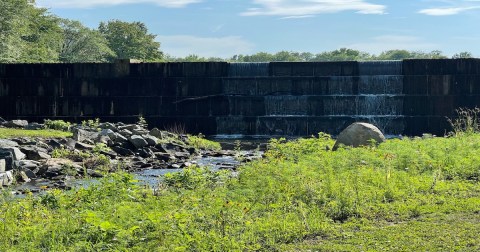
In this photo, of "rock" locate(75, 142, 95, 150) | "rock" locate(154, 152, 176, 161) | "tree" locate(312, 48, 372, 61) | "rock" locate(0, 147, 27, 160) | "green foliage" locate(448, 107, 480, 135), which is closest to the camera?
"rock" locate(0, 147, 27, 160)

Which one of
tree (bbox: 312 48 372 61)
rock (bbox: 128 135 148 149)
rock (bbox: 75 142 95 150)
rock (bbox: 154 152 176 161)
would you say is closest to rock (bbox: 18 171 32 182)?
rock (bbox: 75 142 95 150)

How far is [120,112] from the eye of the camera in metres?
32.8

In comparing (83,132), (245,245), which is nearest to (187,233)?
(245,245)

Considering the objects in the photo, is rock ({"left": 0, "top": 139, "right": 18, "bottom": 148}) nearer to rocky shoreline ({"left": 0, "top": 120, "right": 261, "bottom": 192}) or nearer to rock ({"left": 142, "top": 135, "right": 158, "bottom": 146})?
rocky shoreline ({"left": 0, "top": 120, "right": 261, "bottom": 192})

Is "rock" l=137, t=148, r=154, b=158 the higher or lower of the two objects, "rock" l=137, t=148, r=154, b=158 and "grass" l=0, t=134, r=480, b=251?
the lower

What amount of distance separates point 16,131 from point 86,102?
32.4ft

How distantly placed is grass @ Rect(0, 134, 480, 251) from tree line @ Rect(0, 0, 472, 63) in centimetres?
3327

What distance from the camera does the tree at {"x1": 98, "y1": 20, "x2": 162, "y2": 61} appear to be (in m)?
73.6

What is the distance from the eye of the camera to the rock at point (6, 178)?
45.6 ft

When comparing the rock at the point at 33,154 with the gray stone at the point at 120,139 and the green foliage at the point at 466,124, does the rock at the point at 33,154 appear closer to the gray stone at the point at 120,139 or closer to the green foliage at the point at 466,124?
the gray stone at the point at 120,139

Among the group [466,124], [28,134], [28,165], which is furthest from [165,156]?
[466,124]

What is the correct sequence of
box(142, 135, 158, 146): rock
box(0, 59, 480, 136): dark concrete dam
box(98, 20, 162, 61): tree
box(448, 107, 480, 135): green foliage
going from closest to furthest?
box(448, 107, 480, 135): green foliage, box(142, 135, 158, 146): rock, box(0, 59, 480, 136): dark concrete dam, box(98, 20, 162, 61): tree

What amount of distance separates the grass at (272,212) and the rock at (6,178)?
486cm

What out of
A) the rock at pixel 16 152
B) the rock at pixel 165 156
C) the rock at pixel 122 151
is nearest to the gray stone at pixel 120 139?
the rock at pixel 122 151
